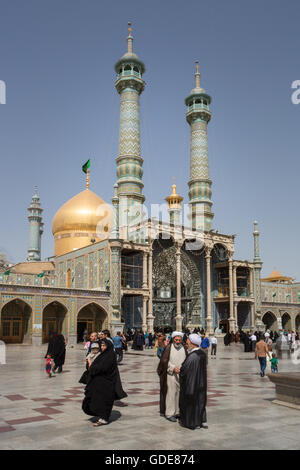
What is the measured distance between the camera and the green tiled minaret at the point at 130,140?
3388cm

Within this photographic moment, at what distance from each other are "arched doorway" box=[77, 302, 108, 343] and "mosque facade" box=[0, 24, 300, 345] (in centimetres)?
7

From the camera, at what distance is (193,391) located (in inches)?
217

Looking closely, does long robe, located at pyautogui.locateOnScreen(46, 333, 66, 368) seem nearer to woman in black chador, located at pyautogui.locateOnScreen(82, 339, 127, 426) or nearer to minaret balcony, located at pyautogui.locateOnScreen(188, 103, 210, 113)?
woman in black chador, located at pyautogui.locateOnScreen(82, 339, 127, 426)

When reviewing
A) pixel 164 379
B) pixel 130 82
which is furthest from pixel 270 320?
pixel 164 379

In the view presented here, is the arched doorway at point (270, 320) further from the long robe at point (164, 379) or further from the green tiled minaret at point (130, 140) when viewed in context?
the long robe at point (164, 379)

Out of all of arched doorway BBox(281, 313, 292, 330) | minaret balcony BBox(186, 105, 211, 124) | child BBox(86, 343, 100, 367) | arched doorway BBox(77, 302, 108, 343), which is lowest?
arched doorway BBox(281, 313, 292, 330)

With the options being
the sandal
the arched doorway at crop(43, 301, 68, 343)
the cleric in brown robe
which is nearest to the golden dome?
the arched doorway at crop(43, 301, 68, 343)

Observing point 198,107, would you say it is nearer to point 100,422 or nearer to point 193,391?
point 193,391

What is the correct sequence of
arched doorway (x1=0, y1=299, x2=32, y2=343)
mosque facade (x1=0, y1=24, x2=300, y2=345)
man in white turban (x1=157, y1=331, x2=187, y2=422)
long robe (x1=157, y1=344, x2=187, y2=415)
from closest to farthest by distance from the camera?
man in white turban (x1=157, y1=331, x2=187, y2=422) < long robe (x1=157, y1=344, x2=187, y2=415) < arched doorway (x1=0, y1=299, x2=32, y2=343) < mosque facade (x1=0, y1=24, x2=300, y2=345)

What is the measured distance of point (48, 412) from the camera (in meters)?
6.38

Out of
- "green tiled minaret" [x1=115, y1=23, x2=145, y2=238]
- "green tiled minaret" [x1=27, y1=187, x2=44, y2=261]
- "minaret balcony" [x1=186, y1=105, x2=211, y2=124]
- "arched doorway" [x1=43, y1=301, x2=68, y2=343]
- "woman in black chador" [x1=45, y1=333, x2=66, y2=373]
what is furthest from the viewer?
"green tiled minaret" [x1=27, y1=187, x2=44, y2=261]

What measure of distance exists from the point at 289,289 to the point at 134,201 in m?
19.9

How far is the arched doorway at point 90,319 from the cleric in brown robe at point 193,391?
960 inches

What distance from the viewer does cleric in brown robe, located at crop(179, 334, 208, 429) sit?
5.41 meters
